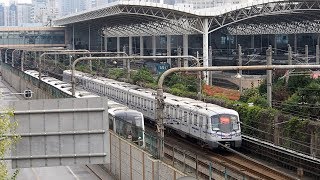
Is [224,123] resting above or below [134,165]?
above

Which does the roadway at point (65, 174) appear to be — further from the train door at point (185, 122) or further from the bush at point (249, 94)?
the bush at point (249, 94)

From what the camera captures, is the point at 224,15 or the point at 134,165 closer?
the point at 134,165

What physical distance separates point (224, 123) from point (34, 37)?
10718 centimetres

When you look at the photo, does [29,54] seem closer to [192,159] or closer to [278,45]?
[278,45]

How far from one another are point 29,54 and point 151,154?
277ft

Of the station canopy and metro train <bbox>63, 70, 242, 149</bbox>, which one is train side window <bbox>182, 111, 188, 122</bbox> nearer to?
metro train <bbox>63, 70, 242, 149</bbox>

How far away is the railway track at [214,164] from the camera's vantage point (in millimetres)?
19781

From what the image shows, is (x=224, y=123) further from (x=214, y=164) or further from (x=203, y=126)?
(x=214, y=164)

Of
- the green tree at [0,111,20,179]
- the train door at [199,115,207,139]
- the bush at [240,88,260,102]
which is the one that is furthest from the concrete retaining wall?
the bush at [240,88,260,102]

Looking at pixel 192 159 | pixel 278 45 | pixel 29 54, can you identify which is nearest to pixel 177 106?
pixel 192 159

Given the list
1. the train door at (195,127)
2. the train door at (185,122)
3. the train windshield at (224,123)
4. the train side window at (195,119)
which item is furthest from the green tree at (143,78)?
the train windshield at (224,123)

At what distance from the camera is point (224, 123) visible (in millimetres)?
31469

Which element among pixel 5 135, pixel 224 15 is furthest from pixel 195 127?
pixel 224 15

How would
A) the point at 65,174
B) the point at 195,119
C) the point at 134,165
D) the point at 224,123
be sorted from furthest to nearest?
the point at 195,119
the point at 65,174
the point at 224,123
the point at 134,165
